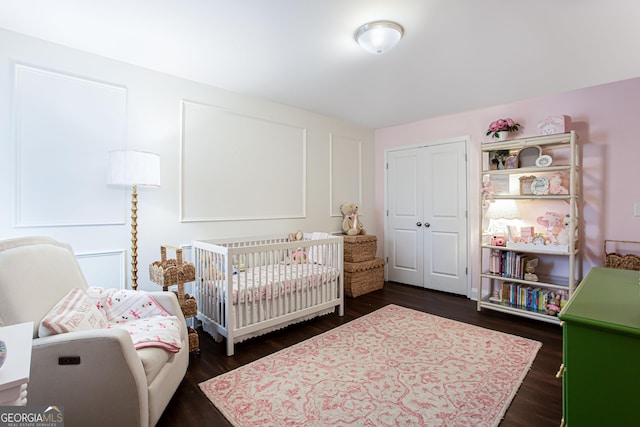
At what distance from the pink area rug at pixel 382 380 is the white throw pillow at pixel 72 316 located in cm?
78

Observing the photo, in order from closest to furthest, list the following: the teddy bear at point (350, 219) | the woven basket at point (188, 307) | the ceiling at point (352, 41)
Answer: the ceiling at point (352, 41) < the woven basket at point (188, 307) < the teddy bear at point (350, 219)

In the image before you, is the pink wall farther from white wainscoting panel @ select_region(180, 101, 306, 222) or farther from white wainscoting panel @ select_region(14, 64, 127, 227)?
white wainscoting panel @ select_region(14, 64, 127, 227)

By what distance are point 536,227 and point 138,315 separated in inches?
148

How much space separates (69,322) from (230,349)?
3.79 ft

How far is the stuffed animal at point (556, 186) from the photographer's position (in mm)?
2938

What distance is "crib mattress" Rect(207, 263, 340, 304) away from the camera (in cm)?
248

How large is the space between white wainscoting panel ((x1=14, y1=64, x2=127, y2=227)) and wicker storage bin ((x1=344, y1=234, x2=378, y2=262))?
8.14 feet

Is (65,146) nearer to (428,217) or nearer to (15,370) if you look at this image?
(15,370)

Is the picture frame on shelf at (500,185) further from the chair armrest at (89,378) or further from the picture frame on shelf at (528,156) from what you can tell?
the chair armrest at (89,378)

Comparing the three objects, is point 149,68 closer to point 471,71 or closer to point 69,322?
point 69,322

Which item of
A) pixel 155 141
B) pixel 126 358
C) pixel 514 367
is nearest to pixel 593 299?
pixel 514 367

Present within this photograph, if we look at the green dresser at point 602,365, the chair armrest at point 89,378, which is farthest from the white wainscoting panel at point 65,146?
the green dresser at point 602,365

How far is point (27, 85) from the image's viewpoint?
212 centimetres

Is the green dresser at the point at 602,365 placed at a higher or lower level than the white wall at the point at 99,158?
lower
